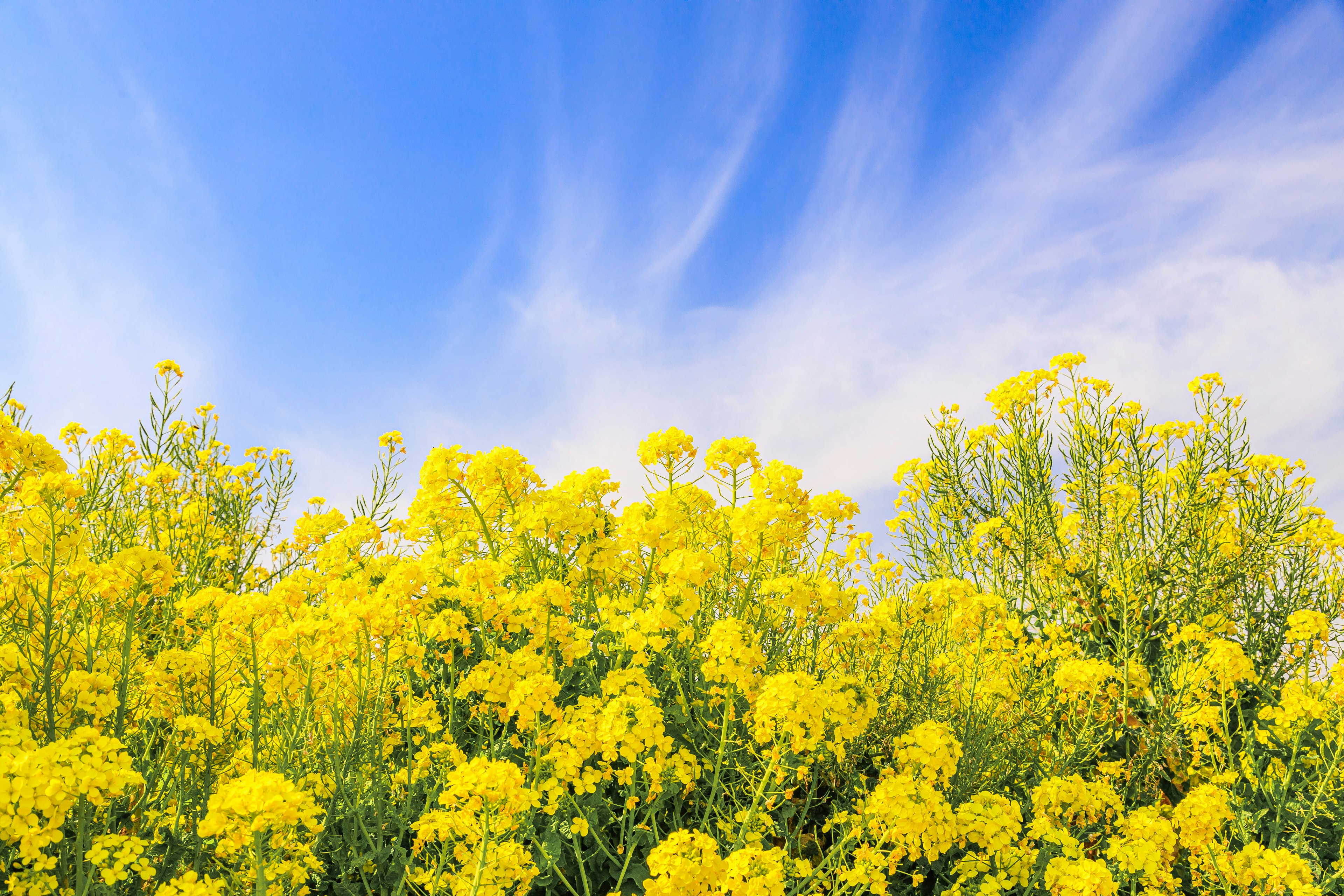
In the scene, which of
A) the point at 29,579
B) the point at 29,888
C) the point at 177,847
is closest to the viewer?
the point at 29,888

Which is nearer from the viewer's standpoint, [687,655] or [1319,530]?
[687,655]

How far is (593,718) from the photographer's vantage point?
274cm

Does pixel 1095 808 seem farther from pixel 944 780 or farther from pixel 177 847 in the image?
pixel 177 847

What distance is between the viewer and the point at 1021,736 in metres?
4.22

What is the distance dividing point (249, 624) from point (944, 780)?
294 cm

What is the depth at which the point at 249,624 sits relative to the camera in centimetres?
328

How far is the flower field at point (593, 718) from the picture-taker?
2578mm

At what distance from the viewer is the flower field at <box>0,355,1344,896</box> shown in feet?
8.46

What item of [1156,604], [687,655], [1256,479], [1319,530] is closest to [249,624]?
[687,655]

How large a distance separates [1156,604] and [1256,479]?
→ 53.4 inches

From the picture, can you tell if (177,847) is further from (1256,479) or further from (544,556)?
(1256,479)

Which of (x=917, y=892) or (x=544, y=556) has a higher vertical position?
(x=544, y=556)

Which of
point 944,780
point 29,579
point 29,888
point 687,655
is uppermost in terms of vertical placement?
point 29,579

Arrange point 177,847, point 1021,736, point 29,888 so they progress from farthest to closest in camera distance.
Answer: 1. point 1021,736
2. point 177,847
3. point 29,888
